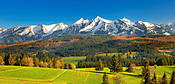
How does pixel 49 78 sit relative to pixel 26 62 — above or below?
below

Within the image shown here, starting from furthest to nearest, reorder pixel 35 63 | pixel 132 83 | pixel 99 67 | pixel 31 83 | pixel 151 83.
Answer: pixel 35 63 < pixel 99 67 < pixel 132 83 < pixel 151 83 < pixel 31 83

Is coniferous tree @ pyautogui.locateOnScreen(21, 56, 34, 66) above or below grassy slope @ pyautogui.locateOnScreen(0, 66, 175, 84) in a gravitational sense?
above

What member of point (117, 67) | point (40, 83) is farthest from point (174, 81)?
point (40, 83)

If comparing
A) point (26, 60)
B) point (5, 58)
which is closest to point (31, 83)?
point (26, 60)

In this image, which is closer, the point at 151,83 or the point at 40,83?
the point at 40,83

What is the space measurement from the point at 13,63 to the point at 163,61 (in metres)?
164

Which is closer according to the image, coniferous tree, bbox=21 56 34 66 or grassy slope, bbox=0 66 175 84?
grassy slope, bbox=0 66 175 84

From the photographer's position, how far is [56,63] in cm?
15400

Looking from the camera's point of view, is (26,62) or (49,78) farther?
(26,62)

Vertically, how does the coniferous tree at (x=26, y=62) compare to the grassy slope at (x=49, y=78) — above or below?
above

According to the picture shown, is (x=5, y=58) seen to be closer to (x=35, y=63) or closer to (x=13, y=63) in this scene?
(x=13, y=63)

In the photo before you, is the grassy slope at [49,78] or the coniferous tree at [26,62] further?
the coniferous tree at [26,62]

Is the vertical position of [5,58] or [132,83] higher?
[5,58]

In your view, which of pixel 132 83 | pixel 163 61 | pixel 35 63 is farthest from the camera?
pixel 163 61
